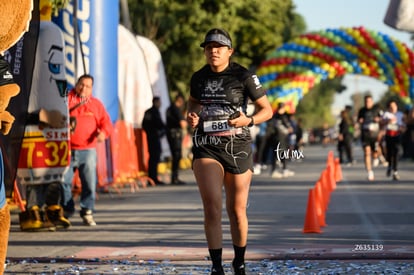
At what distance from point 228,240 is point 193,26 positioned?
2848 centimetres

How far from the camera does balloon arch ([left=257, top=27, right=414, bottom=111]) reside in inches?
1389

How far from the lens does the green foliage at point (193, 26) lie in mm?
37188

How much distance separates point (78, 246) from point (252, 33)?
32.2m

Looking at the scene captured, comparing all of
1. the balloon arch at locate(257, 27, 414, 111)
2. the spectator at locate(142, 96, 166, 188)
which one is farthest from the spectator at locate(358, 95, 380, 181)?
the balloon arch at locate(257, 27, 414, 111)

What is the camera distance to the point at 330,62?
36719 mm

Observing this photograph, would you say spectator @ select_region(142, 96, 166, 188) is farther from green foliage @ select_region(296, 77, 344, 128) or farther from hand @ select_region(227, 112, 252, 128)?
green foliage @ select_region(296, 77, 344, 128)

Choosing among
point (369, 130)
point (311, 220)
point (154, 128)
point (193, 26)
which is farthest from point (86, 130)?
point (193, 26)

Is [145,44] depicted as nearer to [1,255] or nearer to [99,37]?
[99,37]

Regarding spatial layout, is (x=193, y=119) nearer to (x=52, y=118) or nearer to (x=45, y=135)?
(x=52, y=118)

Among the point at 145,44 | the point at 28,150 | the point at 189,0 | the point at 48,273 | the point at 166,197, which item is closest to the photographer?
the point at 48,273

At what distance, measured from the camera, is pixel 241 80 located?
872 cm

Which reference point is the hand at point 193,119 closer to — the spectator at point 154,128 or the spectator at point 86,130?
the spectator at point 86,130

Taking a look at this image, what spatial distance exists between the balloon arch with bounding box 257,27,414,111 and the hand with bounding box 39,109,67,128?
74.2 ft

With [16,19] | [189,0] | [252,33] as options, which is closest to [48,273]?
[16,19]
